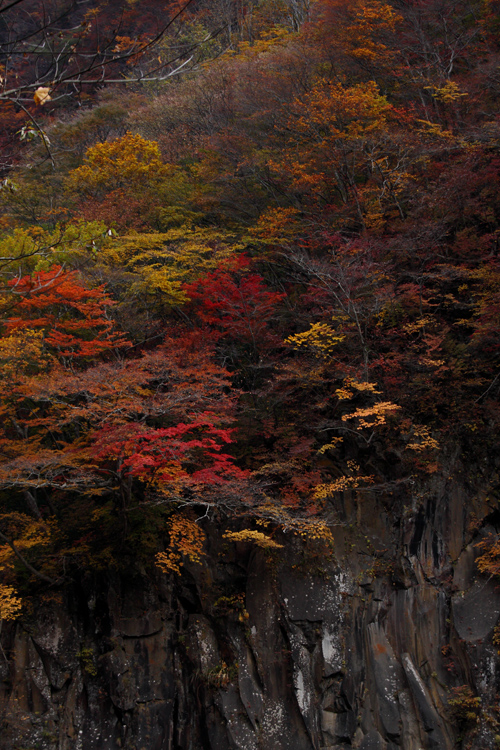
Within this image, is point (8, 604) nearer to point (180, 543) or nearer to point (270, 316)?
point (180, 543)

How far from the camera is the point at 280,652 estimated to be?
444 inches

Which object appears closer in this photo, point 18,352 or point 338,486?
point 18,352

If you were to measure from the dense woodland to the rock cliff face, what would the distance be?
0.71 metres

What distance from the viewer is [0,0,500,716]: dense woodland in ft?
35.0

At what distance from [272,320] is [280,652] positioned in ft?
27.5

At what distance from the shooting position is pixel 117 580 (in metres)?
11.4

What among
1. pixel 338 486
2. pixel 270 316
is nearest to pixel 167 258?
pixel 270 316

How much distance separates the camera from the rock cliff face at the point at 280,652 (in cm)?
1042

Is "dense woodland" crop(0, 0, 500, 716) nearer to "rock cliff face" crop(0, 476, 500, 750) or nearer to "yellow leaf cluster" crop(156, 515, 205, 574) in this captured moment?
"yellow leaf cluster" crop(156, 515, 205, 574)

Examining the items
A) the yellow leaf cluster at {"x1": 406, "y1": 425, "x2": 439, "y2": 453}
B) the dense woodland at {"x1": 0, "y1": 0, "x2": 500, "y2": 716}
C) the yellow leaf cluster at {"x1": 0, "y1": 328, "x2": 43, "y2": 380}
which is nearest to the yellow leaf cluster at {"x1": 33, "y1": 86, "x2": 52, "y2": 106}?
the dense woodland at {"x1": 0, "y1": 0, "x2": 500, "y2": 716}

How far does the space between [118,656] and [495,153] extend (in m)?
15.2

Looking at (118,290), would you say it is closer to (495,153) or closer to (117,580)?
(117,580)

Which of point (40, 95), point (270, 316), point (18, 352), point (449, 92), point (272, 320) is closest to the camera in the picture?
point (40, 95)

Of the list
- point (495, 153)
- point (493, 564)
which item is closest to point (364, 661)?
point (493, 564)
